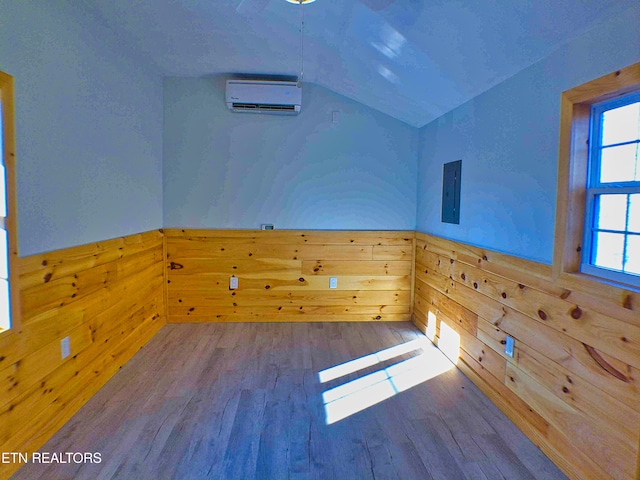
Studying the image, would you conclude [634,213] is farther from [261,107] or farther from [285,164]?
[261,107]

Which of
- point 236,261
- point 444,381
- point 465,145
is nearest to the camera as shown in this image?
point 444,381

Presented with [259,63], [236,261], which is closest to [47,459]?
[236,261]

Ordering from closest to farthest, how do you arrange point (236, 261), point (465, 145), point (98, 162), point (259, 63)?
point (98, 162)
point (465, 145)
point (259, 63)
point (236, 261)

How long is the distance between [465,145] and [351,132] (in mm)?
1363

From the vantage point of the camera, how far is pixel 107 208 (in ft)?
8.92

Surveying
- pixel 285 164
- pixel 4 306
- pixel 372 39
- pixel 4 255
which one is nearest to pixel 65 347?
pixel 4 306

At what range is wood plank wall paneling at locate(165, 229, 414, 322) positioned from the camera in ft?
12.9

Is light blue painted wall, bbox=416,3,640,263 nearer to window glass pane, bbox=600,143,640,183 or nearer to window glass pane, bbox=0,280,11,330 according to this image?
window glass pane, bbox=600,143,640,183

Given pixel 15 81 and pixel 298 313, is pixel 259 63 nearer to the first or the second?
pixel 15 81

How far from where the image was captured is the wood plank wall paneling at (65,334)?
1801 mm

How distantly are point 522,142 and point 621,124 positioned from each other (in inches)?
23.2

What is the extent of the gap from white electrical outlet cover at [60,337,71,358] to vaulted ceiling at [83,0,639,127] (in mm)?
2088

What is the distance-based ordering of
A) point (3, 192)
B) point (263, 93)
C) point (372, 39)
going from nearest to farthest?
point (3, 192) < point (372, 39) < point (263, 93)

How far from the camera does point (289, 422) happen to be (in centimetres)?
221
